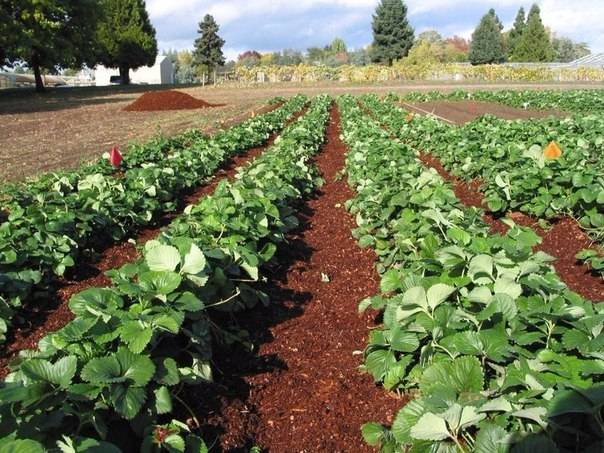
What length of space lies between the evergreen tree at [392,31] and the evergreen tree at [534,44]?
2075cm

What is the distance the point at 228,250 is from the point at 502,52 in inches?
3741

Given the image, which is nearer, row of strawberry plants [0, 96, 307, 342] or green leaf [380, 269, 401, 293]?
green leaf [380, 269, 401, 293]

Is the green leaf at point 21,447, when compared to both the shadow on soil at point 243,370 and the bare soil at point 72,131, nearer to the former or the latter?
the shadow on soil at point 243,370

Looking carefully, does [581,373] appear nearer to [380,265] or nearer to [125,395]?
[125,395]

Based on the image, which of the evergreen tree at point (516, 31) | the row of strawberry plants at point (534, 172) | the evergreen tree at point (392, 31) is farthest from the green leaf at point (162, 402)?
the evergreen tree at point (516, 31)

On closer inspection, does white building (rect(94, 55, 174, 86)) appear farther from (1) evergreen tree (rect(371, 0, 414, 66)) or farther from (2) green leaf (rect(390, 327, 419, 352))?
(2) green leaf (rect(390, 327, 419, 352))

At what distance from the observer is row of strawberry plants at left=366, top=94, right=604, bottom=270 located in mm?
5879

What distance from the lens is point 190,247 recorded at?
3123mm

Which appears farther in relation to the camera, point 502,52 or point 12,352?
point 502,52

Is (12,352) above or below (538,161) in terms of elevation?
below

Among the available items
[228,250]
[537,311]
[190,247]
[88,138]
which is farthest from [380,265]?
[88,138]

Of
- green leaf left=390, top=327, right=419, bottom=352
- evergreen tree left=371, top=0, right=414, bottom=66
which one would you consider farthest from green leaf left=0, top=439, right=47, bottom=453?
evergreen tree left=371, top=0, right=414, bottom=66

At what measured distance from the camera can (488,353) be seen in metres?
2.23

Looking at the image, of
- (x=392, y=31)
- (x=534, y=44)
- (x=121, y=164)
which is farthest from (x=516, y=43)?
(x=121, y=164)
